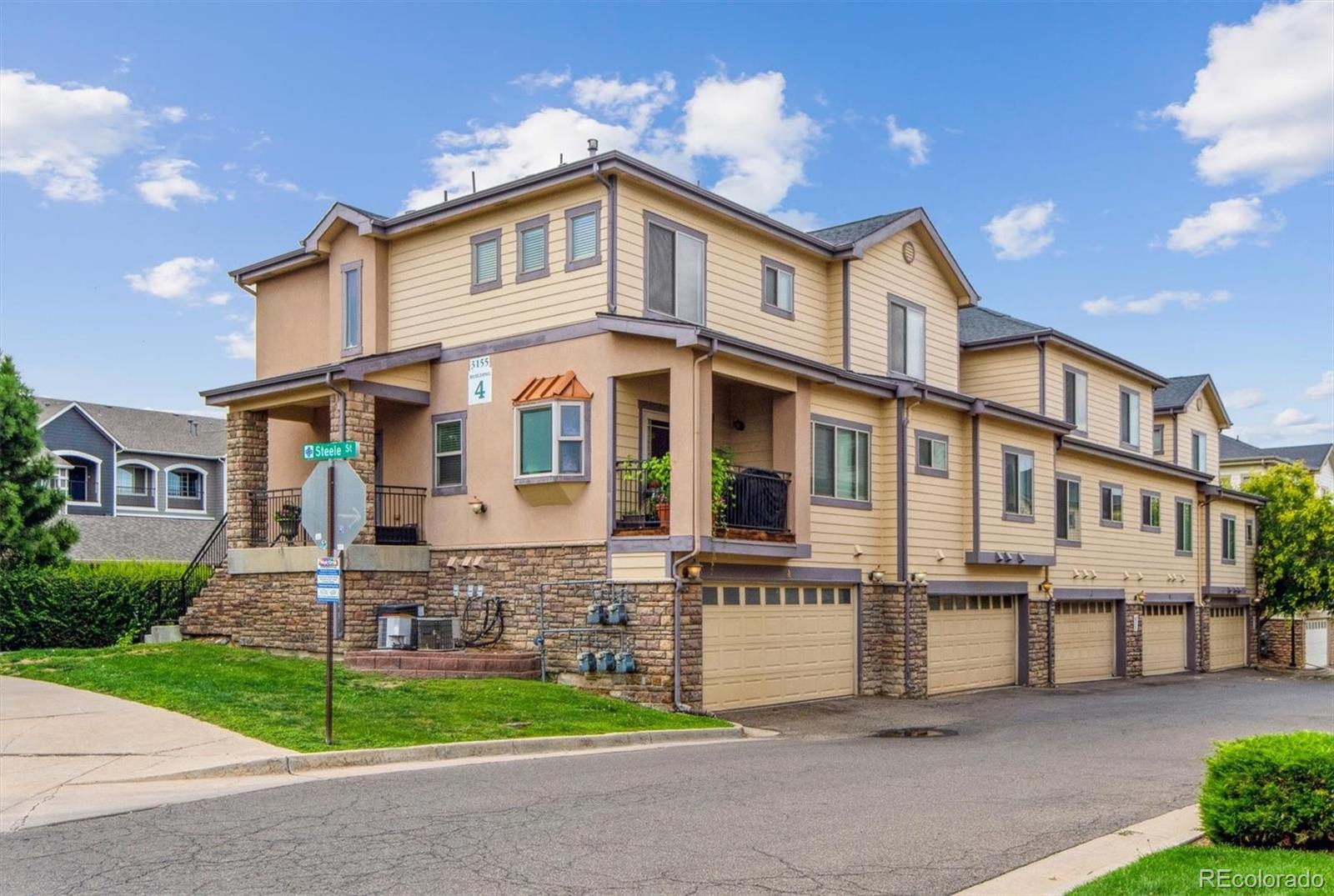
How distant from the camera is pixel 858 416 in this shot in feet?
76.6

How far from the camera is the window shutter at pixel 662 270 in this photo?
68.7ft

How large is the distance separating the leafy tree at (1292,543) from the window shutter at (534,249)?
31096 millimetres

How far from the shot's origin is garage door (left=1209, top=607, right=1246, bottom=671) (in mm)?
39344

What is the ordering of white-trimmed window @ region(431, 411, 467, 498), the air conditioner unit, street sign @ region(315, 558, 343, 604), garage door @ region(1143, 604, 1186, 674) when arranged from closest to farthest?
street sign @ region(315, 558, 343, 604) → the air conditioner unit → white-trimmed window @ region(431, 411, 467, 498) → garage door @ region(1143, 604, 1186, 674)

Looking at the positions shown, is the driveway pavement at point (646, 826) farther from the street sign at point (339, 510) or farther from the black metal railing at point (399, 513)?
the black metal railing at point (399, 513)

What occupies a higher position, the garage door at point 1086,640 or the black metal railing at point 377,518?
the black metal railing at point 377,518

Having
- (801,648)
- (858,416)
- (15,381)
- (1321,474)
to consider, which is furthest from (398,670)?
(1321,474)

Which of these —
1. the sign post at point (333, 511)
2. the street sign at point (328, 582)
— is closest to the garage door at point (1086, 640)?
the sign post at point (333, 511)

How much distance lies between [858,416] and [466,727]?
11255 mm

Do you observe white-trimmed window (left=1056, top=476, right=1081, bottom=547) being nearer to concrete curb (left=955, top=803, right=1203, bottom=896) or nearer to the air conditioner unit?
the air conditioner unit

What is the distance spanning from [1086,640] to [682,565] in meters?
17.2

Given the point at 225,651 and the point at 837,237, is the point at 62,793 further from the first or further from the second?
the point at 837,237

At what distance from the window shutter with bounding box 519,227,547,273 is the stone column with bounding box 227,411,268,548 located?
680 centimetres

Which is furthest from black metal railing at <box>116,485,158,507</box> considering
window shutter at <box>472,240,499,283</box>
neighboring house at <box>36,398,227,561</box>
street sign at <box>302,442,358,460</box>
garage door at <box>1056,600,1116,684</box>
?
street sign at <box>302,442,358,460</box>
